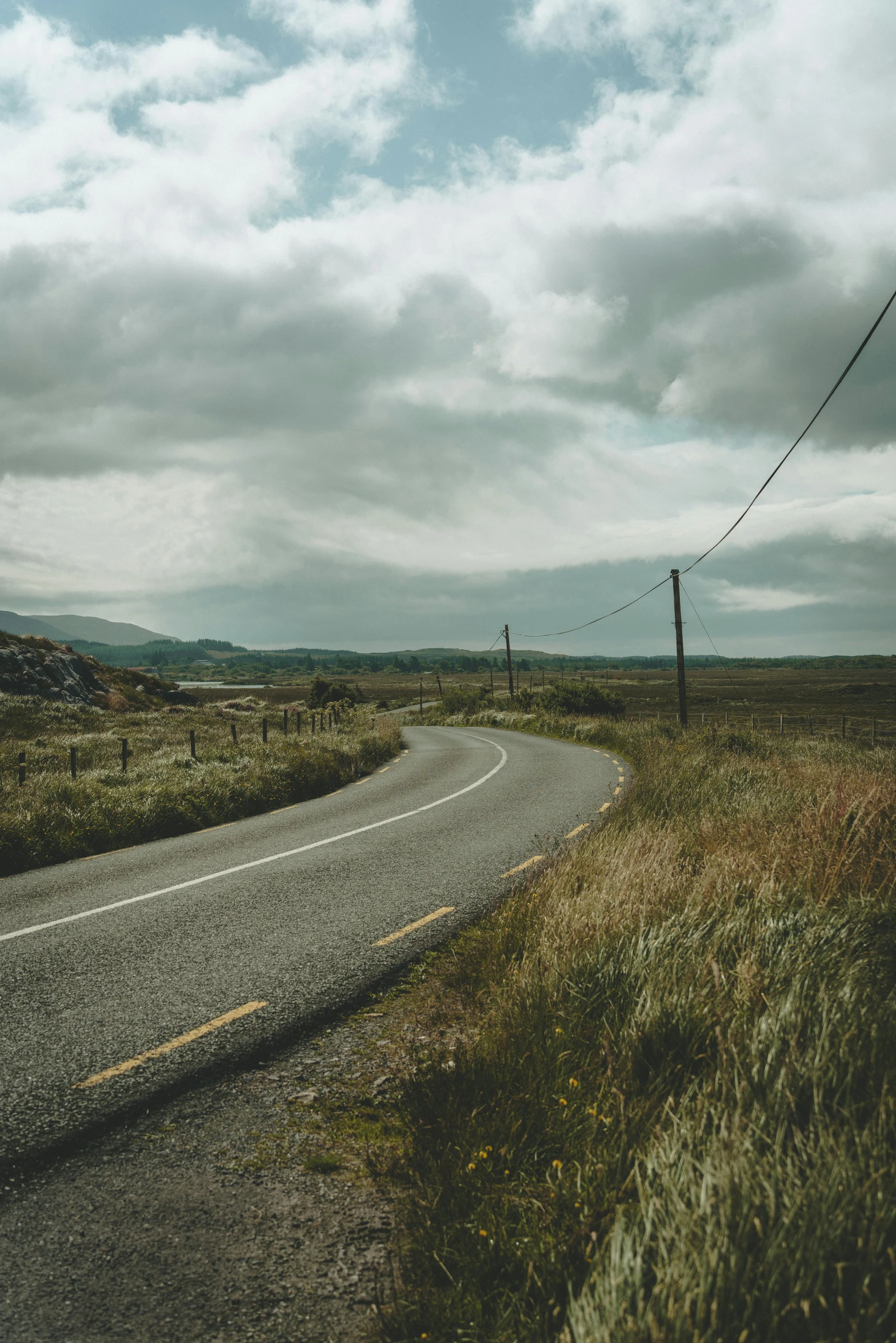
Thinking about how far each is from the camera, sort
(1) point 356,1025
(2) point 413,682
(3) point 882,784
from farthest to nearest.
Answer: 1. (2) point 413,682
2. (3) point 882,784
3. (1) point 356,1025

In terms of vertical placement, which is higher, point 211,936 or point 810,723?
point 211,936

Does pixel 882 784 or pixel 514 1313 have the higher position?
pixel 882 784

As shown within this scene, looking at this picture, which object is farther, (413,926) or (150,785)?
(150,785)

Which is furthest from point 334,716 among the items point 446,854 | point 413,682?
point 413,682

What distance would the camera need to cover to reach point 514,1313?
233 centimetres

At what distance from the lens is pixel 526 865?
898cm

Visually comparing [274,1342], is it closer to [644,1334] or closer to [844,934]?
[644,1334]

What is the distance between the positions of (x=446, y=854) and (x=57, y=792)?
7.11 m

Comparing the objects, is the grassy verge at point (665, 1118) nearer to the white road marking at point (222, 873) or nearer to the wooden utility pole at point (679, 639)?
the white road marking at point (222, 873)

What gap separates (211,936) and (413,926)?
178 centimetres

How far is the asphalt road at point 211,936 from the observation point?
4.27 metres

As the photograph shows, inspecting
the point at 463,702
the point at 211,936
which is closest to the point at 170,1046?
the point at 211,936

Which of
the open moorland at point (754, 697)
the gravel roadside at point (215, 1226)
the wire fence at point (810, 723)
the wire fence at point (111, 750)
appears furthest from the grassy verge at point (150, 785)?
the open moorland at point (754, 697)

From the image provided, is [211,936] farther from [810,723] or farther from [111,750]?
[810,723]
